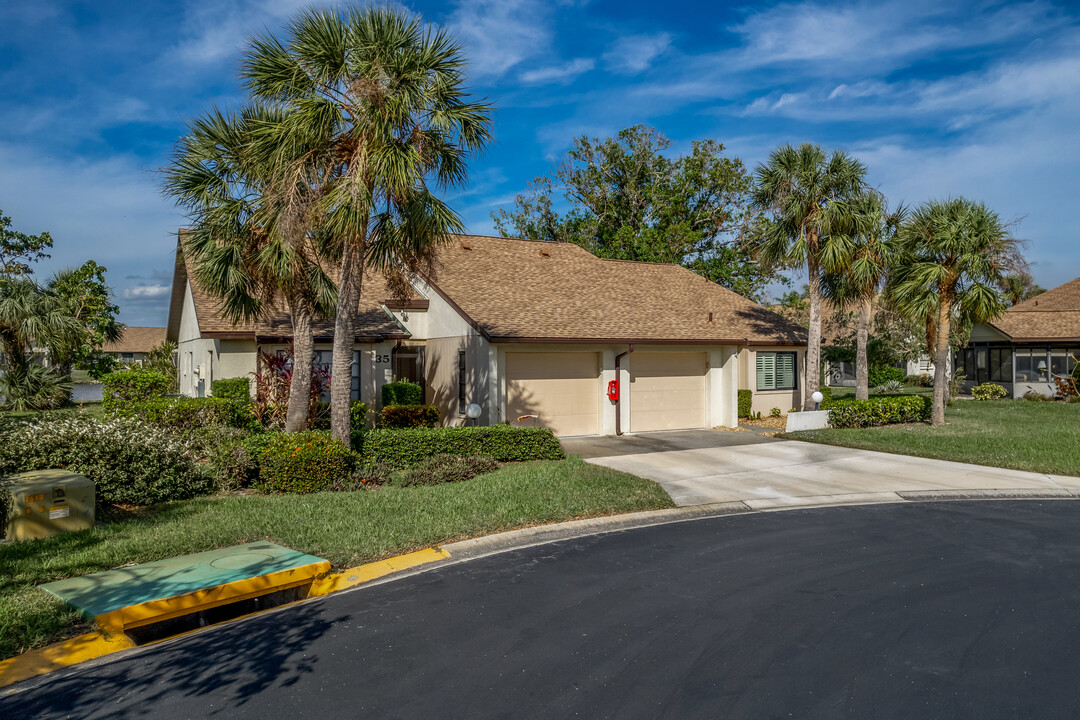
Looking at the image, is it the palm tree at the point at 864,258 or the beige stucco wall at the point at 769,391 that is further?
the beige stucco wall at the point at 769,391

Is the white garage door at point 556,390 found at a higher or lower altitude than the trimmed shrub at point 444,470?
higher

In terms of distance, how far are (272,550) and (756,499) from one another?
6826mm

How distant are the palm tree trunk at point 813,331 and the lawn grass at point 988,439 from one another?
191cm

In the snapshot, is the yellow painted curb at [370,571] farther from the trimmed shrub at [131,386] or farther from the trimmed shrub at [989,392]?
the trimmed shrub at [989,392]

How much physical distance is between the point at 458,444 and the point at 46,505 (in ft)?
20.7

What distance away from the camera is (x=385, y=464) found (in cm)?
1203

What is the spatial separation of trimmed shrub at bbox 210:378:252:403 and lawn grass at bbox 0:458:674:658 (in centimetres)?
713

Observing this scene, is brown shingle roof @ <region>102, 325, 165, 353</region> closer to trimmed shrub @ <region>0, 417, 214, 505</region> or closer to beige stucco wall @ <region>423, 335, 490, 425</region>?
beige stucco wall @ <region>423, 335, 490, 425</region>

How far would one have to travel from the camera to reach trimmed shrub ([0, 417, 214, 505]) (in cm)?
933

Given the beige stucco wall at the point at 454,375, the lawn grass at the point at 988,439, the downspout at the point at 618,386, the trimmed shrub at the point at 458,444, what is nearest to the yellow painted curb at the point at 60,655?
the trimmed shrub at the point at 458,444

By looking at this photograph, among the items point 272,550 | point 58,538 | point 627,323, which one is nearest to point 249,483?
point 58,538

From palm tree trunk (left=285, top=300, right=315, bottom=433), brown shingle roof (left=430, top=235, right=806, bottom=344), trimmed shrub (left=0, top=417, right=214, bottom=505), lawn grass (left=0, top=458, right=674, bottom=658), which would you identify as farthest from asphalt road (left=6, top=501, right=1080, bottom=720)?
brown shingle roof (left=430, top=235, right=806, bottom=344)

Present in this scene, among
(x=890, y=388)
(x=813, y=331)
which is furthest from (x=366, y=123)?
(x=890, y=388)

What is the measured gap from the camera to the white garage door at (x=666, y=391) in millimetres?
18922
